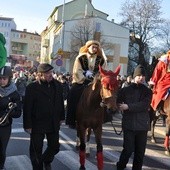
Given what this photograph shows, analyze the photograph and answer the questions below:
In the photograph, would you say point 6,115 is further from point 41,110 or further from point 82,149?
point 82,149

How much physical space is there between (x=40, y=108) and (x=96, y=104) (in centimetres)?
127

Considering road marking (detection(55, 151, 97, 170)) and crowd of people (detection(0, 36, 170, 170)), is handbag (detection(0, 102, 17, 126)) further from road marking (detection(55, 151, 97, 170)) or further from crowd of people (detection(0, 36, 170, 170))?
road marking (detection(55, 151, 97, 170))

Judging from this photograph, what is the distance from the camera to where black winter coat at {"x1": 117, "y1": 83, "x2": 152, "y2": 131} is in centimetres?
703

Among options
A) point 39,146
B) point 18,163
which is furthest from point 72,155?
point 39,146

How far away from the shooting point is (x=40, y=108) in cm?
671

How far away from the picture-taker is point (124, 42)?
62.5 m

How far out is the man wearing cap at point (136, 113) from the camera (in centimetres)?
703

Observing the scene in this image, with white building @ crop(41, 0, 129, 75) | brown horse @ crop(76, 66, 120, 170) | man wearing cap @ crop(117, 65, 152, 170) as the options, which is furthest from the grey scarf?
white building @ crop(41, 0, 129, 75)

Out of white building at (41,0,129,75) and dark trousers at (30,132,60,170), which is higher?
white building at (41,0,129,75)

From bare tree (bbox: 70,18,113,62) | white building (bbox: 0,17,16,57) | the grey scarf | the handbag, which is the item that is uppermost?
white building (bbox: 0,17,16,57)

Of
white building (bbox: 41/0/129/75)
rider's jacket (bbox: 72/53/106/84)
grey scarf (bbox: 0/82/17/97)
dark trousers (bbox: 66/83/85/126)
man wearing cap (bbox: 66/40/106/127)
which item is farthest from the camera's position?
white building (bbox: 41/0/129/75)

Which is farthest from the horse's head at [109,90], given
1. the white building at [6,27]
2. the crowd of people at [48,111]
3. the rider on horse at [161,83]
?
the white building at [6,27]

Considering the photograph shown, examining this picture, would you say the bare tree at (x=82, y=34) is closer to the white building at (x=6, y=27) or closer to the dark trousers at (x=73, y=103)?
the dark trousers at (x=73, y=103)

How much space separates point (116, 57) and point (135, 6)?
10.4 metres
